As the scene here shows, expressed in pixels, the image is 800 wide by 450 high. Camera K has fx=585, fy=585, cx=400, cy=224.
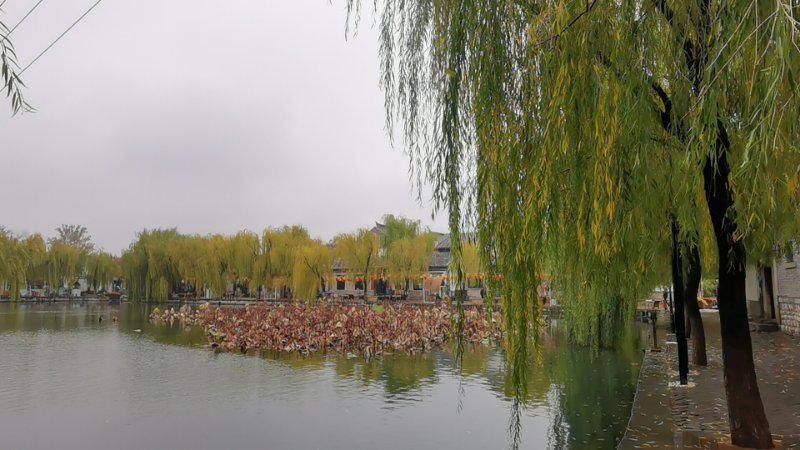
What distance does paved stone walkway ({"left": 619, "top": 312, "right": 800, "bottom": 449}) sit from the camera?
5969mm

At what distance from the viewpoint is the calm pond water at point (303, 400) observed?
27.1ft

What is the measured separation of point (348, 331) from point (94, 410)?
875 centimetres

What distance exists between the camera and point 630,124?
4219mm

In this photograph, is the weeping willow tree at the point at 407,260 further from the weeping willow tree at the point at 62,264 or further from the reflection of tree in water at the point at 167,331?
the weeping willow tree at the point at 62,264

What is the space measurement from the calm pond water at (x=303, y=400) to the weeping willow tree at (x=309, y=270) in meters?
19.2

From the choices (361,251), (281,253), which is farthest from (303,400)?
(281,253)

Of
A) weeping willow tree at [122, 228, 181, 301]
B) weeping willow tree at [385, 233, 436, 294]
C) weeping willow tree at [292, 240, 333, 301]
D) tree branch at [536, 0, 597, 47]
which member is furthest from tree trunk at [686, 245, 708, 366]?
weeping willow tree at [122, 228, 181, 301]

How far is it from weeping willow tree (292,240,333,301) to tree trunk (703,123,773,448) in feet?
103

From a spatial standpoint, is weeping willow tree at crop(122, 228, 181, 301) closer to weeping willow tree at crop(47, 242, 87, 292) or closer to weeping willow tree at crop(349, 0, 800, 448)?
weeping willow tree at crop(47, 242, 87, 292)

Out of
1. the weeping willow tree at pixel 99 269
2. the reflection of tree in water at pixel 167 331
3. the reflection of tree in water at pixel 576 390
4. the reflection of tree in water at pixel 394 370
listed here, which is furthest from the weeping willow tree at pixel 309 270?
the weeping willow tree at pixel 99 269

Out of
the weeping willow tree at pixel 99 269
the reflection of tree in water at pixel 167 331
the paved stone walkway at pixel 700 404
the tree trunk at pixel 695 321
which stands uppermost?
the weeping willow tree at pixel 99 269

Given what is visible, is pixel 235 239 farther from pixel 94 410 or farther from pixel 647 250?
pixel 647 250

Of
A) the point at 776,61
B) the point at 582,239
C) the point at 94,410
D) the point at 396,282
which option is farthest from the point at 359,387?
the point at 396,282

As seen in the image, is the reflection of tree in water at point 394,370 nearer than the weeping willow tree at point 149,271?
Yes
